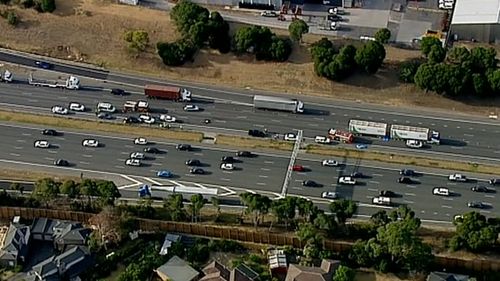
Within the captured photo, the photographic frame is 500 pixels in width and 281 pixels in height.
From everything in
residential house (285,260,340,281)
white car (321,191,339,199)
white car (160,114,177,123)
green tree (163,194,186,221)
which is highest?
white car (160,114,177,123)

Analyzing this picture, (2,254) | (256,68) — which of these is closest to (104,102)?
(256,68)

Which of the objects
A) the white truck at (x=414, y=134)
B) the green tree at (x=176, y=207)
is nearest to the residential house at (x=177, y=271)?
the green tree at (x=176, y=207)

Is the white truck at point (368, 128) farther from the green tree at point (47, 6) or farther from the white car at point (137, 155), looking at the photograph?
the green tree at point (47, 6)

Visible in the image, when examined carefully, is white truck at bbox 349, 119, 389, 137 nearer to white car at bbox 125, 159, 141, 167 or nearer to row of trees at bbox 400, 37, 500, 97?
row of trees at bbox 400, 37, 500, 97

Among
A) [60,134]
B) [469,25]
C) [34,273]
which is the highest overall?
[469,25]

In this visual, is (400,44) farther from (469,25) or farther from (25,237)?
→ (25,237)

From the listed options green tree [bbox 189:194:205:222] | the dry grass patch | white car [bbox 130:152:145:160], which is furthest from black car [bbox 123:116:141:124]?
green tree [bbox 189:194:205:222]
